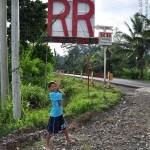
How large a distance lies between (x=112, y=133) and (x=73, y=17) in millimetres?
5816

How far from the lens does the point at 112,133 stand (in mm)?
8156

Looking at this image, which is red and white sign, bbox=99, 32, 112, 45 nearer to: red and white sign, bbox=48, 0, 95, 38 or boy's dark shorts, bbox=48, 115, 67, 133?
red and white sign, bbox=48, 0, 95, 38

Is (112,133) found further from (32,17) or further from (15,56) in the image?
(32,17)

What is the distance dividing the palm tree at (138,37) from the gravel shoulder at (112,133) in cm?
3003

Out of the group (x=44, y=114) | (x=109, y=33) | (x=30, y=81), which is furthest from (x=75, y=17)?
(x=30, y=81)

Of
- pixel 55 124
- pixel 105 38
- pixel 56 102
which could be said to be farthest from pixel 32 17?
pixel 55 124

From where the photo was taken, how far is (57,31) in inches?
500

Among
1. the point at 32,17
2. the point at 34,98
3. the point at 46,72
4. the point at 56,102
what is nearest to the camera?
the point at 56,102

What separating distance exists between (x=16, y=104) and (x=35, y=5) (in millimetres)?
16543

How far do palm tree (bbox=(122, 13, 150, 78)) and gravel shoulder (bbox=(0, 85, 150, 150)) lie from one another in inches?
1182

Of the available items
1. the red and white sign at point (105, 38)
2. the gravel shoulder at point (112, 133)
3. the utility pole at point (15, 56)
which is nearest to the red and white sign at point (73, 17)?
the red and white sign at point (105, 38)

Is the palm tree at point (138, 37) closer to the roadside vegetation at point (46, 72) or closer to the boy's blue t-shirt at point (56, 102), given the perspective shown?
the roadside vegetation at point (46, 72)

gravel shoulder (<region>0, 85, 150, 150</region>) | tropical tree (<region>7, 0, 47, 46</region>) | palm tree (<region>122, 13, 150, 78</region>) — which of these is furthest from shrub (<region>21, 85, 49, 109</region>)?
palm tree (<region>122, 13, 150, 78</region>)

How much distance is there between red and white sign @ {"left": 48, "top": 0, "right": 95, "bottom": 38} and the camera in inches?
492
